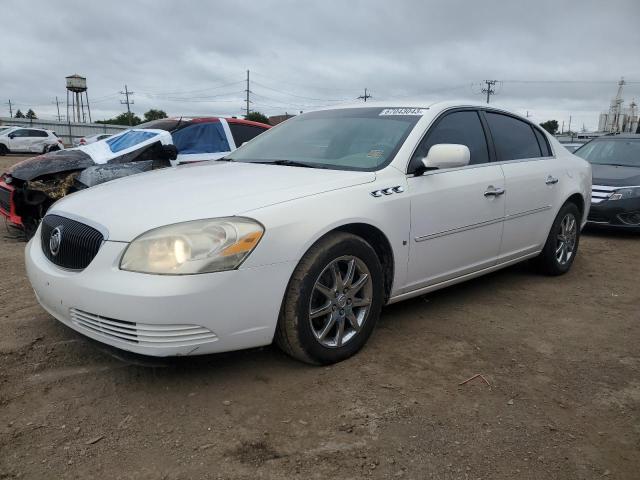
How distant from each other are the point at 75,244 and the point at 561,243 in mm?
4127

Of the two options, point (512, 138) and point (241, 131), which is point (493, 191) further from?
point (241, 131)

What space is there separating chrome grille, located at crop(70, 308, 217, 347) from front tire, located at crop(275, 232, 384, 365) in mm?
446

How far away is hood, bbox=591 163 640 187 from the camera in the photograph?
728 cm

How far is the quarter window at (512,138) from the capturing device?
4246mm

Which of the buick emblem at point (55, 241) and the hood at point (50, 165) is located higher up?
the hood at point (50, 165)

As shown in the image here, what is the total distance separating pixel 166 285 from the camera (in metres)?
2.39

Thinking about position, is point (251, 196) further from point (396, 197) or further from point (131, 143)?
point (131, 143)

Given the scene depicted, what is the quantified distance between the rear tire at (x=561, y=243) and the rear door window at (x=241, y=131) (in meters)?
4.17

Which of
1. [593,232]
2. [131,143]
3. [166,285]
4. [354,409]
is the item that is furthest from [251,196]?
[593,232]

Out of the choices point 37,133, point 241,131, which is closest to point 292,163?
point 241,131

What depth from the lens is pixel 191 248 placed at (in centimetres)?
247

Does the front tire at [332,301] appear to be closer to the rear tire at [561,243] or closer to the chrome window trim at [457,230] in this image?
the chrome window trim at [457,230]

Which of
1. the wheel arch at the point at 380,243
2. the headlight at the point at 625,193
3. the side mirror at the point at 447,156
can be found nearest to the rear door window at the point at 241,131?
the side mirror at the point at 447,156

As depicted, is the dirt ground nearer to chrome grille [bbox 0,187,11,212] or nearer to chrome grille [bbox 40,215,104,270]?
chrome grille [bbox 40,215,104,270]
